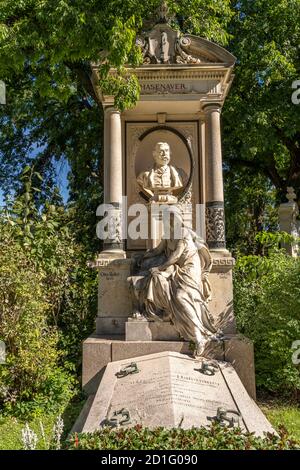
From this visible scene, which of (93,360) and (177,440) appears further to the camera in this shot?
(93,360)

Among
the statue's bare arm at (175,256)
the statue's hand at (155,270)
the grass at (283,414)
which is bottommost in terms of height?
the grass at (283,414)

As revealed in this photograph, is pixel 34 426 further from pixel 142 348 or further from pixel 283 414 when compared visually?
pixel 283 414

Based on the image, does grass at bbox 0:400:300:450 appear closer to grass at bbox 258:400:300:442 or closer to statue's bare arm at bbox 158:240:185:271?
grass at bbox 258:400:300:442

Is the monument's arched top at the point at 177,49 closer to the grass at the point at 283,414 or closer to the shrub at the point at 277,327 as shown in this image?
the shrub at the point at 277,327

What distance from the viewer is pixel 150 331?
22.8 ft

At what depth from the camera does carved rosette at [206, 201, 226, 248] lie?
26.1ft

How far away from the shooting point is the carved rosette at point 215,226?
26.1 feet

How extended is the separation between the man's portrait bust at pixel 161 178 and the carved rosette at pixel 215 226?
652 millimetres

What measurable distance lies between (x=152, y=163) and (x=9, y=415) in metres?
4.64

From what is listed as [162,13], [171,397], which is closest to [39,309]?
[171,397]

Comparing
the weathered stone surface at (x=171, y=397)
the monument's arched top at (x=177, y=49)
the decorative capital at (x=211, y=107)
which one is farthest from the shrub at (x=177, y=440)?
the monument's arched top at (x=177, y=49)

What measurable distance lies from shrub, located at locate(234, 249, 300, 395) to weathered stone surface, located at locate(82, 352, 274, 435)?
0.93 metres

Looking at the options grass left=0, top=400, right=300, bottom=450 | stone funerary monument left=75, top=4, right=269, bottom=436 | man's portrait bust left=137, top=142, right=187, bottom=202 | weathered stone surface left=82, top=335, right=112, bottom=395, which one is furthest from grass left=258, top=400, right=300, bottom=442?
man's portrait bust left=137, top=142, right=187, bottom=202

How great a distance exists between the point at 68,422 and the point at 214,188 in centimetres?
411
